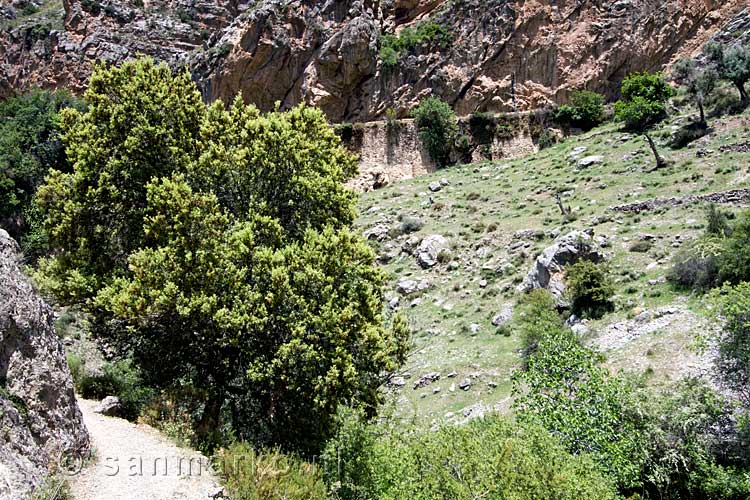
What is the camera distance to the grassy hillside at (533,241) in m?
16.3

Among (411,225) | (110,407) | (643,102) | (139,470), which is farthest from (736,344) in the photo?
(643,102)

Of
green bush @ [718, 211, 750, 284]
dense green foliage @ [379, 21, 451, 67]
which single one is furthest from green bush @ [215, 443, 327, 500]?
dense green foliage @ [379, 21, 451, 67]

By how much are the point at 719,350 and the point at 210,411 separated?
10.4 meters

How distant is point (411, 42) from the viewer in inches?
1953

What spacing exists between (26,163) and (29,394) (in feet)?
115

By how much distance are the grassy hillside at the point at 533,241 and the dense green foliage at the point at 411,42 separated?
12.6m

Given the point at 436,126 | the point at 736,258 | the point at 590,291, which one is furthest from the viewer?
the point at 436,126

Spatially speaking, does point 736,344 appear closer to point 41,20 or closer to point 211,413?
point 211,413

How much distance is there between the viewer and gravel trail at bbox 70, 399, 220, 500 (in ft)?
24.2

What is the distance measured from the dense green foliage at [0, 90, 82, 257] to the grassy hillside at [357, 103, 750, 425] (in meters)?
19.9

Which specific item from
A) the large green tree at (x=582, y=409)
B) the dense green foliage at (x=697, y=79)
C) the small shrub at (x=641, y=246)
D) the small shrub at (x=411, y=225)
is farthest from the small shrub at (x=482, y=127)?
the large green tree at (x=582, y=409)

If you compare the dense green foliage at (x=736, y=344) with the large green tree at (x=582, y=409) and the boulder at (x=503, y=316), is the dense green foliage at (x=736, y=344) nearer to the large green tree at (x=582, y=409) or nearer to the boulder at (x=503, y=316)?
the large green tree at (x=582, y=409)

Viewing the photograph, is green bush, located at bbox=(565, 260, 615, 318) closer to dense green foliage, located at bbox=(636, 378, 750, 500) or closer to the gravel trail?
dense green foliage, located at bbox=(636, 378, 750, 500)

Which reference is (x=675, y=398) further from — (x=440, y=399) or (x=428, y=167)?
(x=428, y=167)
